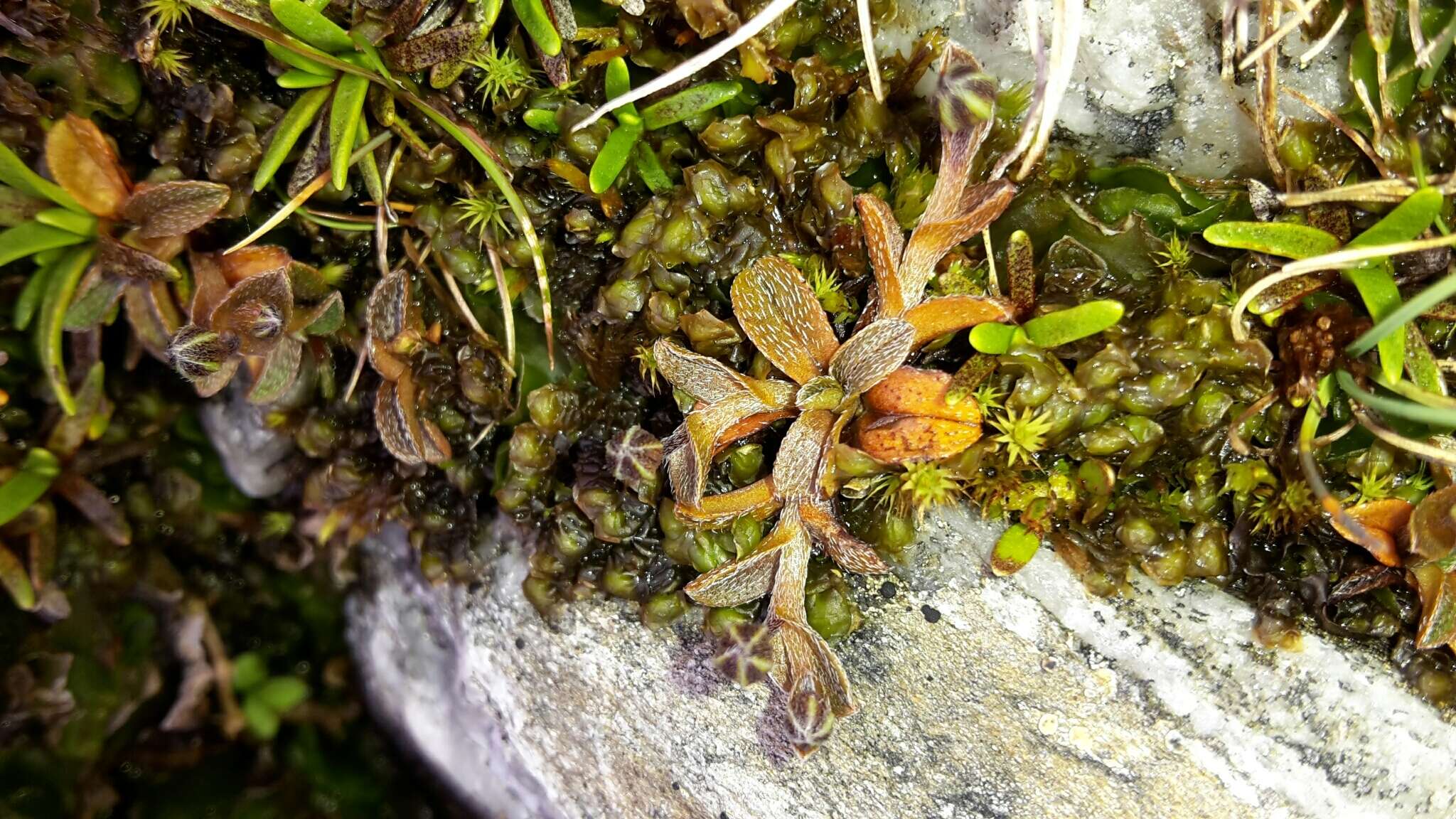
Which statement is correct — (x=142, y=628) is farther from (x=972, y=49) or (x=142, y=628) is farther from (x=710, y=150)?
(x=972, y=49)

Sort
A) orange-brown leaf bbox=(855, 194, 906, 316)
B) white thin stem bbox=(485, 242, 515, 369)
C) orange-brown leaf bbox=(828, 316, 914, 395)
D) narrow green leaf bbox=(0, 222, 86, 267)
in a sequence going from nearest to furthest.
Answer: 1. orange-brown leaf bbox=(828, 316, 914, 395)
2. orange-brown leaf bbox=(855, 194, 906, 316)
3. narrow green leaf bbox=(0, 222, 86, 267)
4. white thin stem bbox=(485, 242, 515, 369)

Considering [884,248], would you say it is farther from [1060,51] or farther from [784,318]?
[1060,51]

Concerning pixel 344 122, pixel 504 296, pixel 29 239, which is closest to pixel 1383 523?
pixel 504 296

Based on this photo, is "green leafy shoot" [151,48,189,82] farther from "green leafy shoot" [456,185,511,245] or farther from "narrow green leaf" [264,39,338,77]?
"green leafy shoot" [456,185,511,245]

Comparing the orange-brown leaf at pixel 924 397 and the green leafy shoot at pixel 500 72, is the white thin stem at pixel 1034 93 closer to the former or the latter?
the orange-brown leaf at pixel 924 397

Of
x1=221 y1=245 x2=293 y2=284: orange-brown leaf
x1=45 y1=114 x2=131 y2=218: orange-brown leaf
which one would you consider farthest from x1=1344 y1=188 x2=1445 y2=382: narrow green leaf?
x1=45 y1=114 x2=131 y2=218: orange-brown leaf

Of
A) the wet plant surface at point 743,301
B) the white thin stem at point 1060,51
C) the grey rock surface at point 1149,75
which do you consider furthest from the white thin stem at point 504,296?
the white thin stem at point 1060,51

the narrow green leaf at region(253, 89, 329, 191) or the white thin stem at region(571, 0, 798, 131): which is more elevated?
the white thin stem at region(571, 0, 798, 131)

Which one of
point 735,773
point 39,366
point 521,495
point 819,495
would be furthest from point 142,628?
point 819,495
